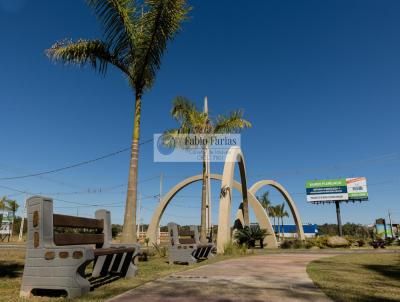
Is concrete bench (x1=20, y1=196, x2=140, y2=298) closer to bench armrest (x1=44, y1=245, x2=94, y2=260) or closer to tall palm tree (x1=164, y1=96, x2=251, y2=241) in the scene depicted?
bench armrest (x1=44, y1=245, x2=94, y2=260)

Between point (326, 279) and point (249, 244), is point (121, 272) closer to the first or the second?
point (326, 279)

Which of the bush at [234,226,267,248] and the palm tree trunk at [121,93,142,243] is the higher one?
the palm tree trunk at [121,93,142,243]

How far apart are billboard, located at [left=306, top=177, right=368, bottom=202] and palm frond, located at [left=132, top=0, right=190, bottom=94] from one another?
46.6m

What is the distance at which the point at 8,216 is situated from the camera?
59.1 metres

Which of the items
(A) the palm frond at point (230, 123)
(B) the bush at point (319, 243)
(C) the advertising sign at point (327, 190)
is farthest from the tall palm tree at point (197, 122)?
(C) the advertising sign at point (327, 190)

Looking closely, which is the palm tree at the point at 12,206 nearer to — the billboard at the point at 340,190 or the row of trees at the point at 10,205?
the row of trees at the point at 10,205

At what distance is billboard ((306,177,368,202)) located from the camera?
51.3 m

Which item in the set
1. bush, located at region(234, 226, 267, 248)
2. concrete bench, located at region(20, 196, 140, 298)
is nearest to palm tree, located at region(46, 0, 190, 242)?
concrete bench, located at region(20, 196, 140, 298)

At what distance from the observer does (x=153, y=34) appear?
10547 mm

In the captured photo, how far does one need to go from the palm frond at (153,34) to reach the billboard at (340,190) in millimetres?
46604

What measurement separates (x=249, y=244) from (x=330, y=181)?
3312cm

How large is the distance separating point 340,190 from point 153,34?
47.6m

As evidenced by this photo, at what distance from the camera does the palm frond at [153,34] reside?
33.5 ft

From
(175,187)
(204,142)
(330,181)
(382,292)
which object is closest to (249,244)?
(204,142)
